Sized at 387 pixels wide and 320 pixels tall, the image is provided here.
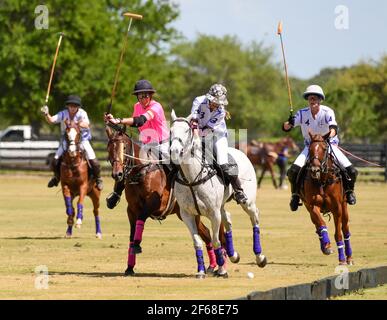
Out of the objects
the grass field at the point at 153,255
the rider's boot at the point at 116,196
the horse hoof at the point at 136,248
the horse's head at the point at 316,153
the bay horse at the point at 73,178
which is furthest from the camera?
the bay horse at the point at 73,178

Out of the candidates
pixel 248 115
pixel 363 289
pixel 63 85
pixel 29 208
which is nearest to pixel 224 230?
pixel 363 289

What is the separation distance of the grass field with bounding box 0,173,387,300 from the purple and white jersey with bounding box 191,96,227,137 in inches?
81.6

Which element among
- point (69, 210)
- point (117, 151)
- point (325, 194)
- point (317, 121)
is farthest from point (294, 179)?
point (69, 210)

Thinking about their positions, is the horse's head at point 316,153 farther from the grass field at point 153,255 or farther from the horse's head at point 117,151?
the horse's head at point 117,151

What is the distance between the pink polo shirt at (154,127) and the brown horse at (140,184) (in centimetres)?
28

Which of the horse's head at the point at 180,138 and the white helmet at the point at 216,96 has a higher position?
the white helmet at the point at 216,96

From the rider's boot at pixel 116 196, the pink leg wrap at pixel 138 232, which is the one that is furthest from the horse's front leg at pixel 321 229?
the pink leg wrap at pixel 138 232

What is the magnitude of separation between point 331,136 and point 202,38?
106 metres

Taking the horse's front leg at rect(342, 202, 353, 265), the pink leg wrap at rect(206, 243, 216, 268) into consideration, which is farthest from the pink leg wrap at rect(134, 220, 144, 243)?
the horse's front leg at rect(342, 202, 353, 265)

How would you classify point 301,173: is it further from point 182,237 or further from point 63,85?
point 63,85

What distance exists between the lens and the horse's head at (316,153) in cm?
1855

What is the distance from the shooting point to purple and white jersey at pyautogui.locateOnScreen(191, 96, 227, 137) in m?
16.6

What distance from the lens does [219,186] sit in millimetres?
16562

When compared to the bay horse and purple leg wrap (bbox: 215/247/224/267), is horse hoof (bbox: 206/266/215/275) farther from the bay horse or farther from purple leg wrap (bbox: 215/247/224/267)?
the bay horse
